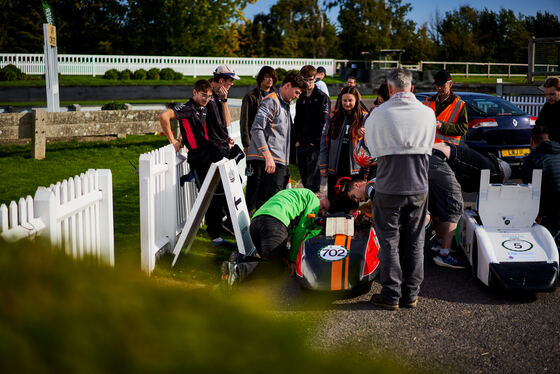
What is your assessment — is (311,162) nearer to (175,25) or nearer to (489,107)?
(489,107)

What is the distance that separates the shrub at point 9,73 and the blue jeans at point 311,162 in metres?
30.7

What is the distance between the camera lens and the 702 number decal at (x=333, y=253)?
500 cm

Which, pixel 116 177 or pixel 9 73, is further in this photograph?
pixel 9 73

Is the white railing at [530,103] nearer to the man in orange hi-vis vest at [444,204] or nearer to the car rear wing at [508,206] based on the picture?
the man in orange hi-vis vest at [444,204]

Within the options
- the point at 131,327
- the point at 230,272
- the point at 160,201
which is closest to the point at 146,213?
the point at 160,201

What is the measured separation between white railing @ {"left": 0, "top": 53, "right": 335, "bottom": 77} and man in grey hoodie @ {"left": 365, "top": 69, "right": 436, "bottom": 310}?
37105 millimetres

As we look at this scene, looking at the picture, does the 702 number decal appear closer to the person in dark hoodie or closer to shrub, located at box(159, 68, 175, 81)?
the person in dark hoodie

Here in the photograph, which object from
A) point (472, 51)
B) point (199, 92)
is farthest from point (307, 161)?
point (472, 51)

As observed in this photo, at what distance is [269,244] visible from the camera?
562 cm

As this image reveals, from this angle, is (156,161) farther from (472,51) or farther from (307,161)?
(472,51)

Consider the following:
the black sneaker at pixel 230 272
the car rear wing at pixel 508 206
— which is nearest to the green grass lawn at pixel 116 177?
the black sneaker at pixel 230 272

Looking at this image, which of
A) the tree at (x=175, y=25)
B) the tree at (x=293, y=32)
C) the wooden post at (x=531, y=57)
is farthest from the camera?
the tree at (x=293, y=32)

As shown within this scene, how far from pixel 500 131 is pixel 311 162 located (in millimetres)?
5031

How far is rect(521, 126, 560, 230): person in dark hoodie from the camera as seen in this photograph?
5957 millimetres
